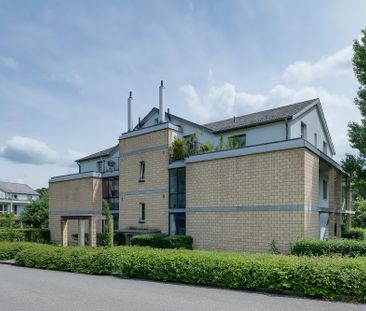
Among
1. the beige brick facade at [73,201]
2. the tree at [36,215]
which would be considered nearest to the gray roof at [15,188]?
the tree at [36,215]

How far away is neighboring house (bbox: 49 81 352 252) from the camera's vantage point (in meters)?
16.1

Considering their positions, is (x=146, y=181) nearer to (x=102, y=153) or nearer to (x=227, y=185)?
(x=227, y=185)

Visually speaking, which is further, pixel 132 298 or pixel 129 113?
pixel 129 113

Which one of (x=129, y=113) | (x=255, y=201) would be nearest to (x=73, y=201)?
(x=129, y=113)

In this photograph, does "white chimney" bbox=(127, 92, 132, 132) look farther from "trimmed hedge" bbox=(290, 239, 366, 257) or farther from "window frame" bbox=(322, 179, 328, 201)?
"trimmed hedge" bbox=(290, 239, 366, 257)

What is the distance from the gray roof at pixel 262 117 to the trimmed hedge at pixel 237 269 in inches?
457

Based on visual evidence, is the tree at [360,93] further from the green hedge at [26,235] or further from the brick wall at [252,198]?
the green hedge at [26,235]

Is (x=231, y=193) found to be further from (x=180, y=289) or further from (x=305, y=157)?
(x=180, y=289)

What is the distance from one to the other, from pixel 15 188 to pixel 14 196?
2195 millimetres

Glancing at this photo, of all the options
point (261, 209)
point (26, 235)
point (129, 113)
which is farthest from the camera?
point (26, 235)

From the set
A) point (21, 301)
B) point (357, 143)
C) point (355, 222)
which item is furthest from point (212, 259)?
point (355, 222)

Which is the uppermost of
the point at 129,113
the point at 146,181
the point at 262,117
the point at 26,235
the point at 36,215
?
the point at 129,113

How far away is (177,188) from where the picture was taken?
21750mm

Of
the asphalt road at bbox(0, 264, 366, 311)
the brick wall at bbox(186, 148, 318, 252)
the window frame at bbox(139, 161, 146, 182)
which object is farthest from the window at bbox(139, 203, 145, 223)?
the asphalt road at bbox(0, 264, 366, 311)
